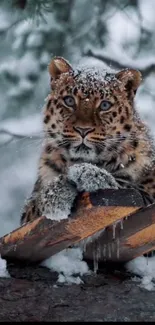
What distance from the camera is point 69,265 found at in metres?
3.19

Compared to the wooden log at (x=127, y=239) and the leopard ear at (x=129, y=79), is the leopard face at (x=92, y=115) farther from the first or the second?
the wooden log at (x=127, y=239)

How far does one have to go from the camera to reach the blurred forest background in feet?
20.0

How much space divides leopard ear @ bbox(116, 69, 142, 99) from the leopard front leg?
0.77 m

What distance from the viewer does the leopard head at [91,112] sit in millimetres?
3316

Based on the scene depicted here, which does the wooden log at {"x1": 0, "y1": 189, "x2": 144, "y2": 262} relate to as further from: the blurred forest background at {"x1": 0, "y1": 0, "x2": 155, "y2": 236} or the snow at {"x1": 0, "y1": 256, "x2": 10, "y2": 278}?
the blurred forest background at {"x1": 0, "y1": 0, "x2": 155, "y2": 236}

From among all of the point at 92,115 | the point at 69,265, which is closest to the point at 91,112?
the point at 92,115

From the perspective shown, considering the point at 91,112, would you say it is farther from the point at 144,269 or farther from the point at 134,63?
the point at 134,63

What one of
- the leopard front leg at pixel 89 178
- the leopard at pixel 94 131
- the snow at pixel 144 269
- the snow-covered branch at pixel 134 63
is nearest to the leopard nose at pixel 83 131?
the leopard at pixel 94 131

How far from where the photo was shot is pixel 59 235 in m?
2.85

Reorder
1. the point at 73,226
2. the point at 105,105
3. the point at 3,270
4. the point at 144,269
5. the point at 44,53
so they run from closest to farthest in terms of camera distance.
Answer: the point at 73,226 < the point at 3,270 < the point at 144,269 < the point at 105,105 < the point at 44,53

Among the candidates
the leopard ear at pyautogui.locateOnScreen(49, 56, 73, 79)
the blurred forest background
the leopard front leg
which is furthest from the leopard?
the blurred forest background

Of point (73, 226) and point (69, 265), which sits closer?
point (73, 226)

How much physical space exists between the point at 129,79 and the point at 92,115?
12.8 inches

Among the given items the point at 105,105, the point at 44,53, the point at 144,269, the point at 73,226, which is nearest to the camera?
the point at 73,226
